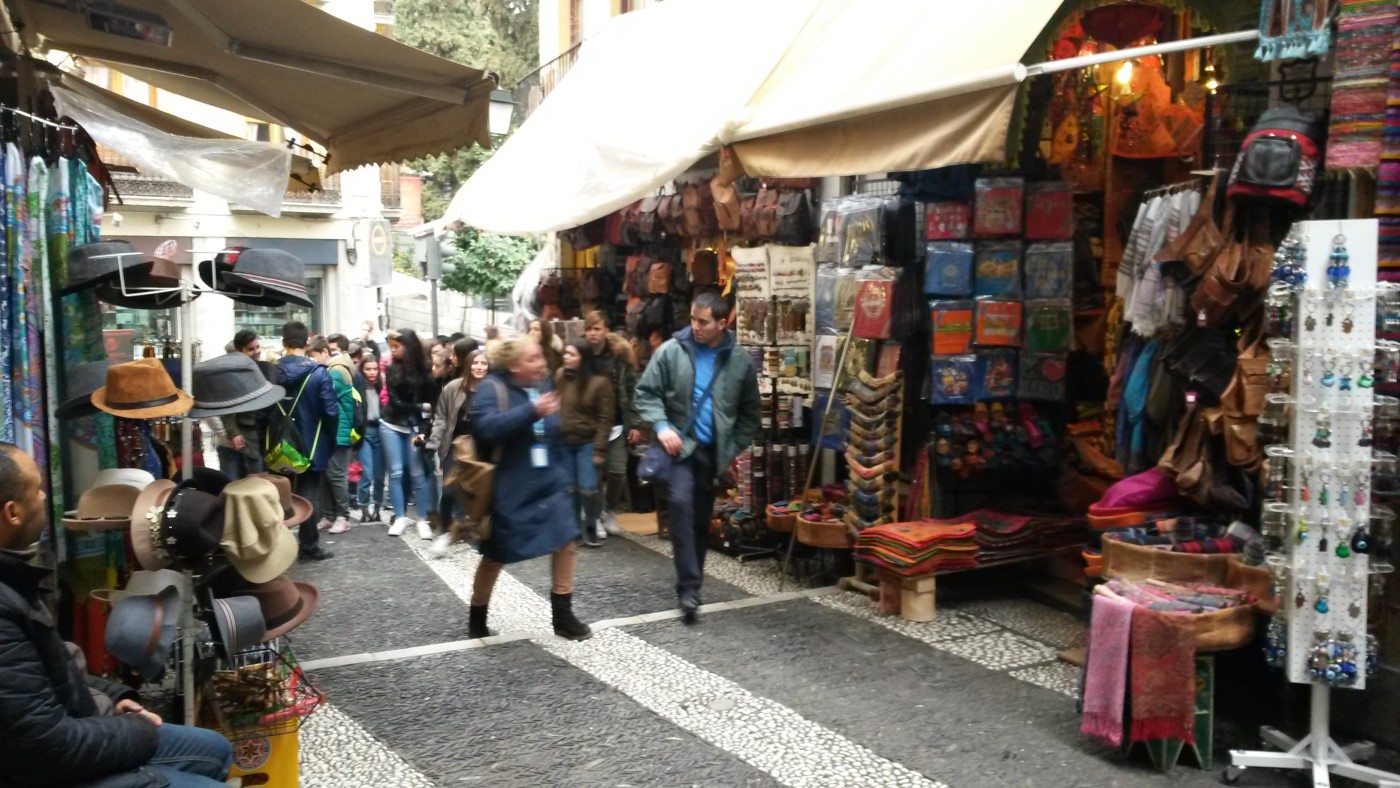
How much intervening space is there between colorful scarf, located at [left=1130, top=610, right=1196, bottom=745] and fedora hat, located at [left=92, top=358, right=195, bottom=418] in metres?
4.06

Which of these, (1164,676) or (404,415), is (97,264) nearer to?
(1164,676)

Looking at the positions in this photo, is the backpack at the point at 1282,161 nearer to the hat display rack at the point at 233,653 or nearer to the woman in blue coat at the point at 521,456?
the woman in blue coat at the point at 521,456

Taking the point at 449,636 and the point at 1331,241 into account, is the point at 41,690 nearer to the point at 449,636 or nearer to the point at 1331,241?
the point at 449,636

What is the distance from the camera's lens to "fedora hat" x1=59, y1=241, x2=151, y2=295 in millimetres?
4969

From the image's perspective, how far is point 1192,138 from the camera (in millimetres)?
6887

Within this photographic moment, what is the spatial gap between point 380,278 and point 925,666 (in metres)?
15.4

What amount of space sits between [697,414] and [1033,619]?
2402mm

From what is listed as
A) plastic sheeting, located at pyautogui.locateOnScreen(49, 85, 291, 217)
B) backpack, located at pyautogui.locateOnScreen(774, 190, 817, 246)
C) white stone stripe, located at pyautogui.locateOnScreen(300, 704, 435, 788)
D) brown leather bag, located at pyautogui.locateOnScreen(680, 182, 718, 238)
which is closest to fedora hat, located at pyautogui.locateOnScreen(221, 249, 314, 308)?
plastic sheeting, located at pyautogui.locateOnScreen(49, 85, 291, 217)

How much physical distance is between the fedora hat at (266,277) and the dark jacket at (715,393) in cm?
259

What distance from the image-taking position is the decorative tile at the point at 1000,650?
6.37 meters

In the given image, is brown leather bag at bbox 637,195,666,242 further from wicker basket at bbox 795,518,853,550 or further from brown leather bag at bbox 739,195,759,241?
wicker basket at bbox 795,518,853,550

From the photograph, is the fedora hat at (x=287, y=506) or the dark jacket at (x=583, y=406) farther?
the dark jacket at (x=583, y=406)

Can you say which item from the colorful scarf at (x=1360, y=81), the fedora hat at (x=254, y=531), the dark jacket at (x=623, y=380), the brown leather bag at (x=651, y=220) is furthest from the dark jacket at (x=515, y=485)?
the brown leather bag at (x=651, y=220)

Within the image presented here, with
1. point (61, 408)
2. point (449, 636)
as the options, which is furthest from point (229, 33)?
point (449, 636)
